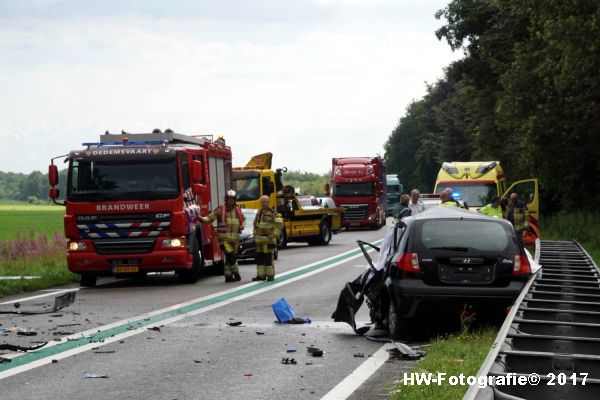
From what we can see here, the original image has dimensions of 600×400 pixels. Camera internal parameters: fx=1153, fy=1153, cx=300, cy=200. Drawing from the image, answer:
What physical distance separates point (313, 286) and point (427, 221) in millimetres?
8106

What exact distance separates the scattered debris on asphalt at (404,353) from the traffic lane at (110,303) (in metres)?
3.95

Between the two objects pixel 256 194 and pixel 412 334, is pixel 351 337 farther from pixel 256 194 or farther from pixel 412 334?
pixel 256 194

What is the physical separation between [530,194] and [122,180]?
35.2 ft

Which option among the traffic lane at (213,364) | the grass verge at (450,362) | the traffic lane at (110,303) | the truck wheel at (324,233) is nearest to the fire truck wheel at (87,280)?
the traffic lane at (110,303)

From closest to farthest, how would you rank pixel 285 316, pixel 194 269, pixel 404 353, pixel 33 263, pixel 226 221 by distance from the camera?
1. pixel 404 353
2. pixel 285 316
3. pixel 194 269
4. pixel 226 221
5. pixel 33 263

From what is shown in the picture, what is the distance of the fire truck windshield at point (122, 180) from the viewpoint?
21297 mm

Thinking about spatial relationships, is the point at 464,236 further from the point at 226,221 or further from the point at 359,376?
the point at 226,221

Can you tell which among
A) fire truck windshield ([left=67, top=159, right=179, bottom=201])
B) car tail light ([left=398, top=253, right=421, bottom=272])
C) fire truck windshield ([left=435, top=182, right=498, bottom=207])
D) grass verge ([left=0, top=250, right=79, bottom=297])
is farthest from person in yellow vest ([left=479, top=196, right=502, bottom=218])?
car tail light ([left=398, top=253, right=421, bottom=272])

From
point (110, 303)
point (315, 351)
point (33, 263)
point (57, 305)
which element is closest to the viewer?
point (315, 351)

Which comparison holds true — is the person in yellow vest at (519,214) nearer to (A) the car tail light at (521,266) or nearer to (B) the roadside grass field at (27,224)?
(B) the roadside grass field at (27,224)

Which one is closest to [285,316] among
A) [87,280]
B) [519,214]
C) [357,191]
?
[87,280]

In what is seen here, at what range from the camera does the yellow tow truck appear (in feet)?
124

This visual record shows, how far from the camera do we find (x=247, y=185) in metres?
38.8

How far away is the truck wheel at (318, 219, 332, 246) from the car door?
662 cm
